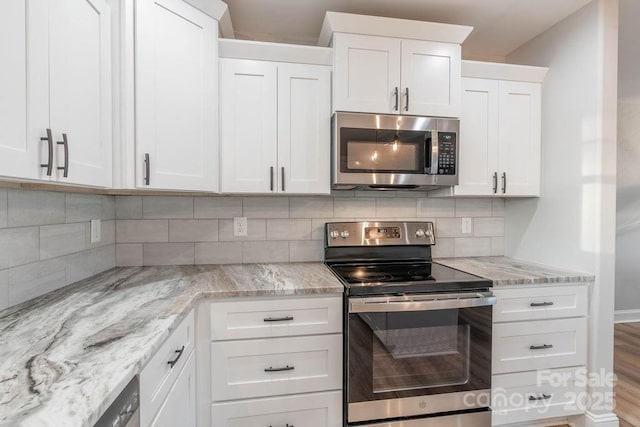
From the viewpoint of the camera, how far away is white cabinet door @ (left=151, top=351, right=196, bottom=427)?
1.05 metres

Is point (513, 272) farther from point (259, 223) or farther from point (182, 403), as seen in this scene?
point (182, 403)

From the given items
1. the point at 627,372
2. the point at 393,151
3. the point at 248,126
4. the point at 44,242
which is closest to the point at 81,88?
the point at 44,242

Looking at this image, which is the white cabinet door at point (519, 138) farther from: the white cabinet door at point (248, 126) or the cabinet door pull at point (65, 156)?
the cabinet door pull at point (65, 156)

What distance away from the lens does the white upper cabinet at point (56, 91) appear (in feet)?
2.74

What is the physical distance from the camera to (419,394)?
63.5 inches

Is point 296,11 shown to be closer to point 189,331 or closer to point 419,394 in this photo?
point 189,331

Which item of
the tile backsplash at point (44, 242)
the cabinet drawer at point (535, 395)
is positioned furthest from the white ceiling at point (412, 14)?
the cabinet drawer at point (535, 395)

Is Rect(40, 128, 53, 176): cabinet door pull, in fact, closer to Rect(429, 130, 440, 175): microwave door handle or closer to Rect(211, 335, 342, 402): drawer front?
Rect(211, 335, 342, 402): drawer front

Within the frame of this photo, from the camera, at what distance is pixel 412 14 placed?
6.49 feet

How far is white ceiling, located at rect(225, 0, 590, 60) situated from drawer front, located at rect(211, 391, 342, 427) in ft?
7.10

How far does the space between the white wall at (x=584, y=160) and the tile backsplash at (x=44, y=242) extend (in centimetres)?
279

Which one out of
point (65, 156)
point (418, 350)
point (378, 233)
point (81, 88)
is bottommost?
point (418, 350)

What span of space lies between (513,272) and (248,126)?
1.80 meters

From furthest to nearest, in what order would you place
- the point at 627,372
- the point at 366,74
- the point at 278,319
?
the point at 627,372 → the point at 366,74 → the point at 278,319
